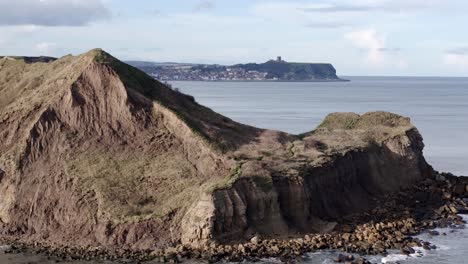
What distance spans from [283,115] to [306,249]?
103677 mm

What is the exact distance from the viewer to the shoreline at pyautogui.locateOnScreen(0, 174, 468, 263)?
49.5 metres

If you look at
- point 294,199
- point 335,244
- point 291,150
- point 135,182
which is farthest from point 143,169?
point 335,244

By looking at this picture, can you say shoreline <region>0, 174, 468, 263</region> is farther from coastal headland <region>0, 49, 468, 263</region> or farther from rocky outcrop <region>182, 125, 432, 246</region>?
rocky outcrop <region>182, 125, 432, 246</region>

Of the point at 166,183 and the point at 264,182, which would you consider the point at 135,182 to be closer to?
the point at 166,183

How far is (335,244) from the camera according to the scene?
172 feet

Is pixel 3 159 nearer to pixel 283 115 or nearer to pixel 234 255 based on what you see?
pixel 234 255

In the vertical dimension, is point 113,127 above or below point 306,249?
above

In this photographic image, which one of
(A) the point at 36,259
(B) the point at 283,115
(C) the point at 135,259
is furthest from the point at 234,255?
(B) the point at 283,115

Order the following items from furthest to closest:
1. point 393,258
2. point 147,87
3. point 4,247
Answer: point 147,87, point 4,247, point 393,258

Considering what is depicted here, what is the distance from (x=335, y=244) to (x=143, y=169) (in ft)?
53.6

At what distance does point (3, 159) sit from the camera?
5984cm

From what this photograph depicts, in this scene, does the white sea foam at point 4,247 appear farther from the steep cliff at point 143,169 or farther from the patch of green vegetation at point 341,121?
the patch of green vegetation at point 341,121

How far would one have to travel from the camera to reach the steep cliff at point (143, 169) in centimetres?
5291

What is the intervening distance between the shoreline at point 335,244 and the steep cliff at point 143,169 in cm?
130
